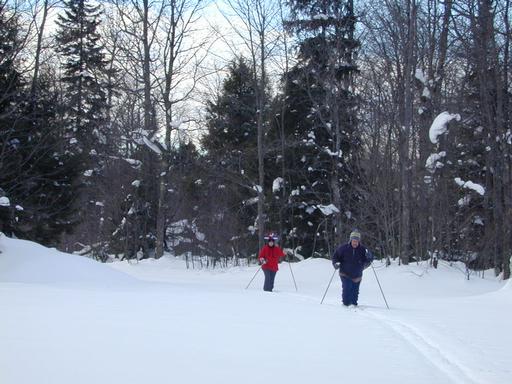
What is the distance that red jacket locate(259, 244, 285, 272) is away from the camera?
55.0 feet

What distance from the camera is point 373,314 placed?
10703 millimetres

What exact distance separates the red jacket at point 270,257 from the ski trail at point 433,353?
744 centimetres

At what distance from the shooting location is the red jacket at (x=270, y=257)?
1675 cm

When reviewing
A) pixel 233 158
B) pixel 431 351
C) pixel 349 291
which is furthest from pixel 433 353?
pixel 233 158

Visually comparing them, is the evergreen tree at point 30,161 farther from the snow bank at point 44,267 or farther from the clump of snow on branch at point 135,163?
the clump of snow on branch at point 135,163

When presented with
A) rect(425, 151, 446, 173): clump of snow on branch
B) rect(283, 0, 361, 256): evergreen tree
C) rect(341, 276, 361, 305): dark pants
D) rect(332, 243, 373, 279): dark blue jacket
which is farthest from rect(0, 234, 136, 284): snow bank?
rect(283, 0, 361, 256): evergreen tree

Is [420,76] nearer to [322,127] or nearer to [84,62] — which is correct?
[322,127]

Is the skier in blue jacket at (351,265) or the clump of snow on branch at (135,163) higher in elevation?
the clump of snow on branch at (135,163)

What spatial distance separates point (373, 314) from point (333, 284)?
27.5ft

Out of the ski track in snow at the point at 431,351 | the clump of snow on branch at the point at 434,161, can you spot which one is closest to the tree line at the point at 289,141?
the clump of snow on branch at the point at 434,161

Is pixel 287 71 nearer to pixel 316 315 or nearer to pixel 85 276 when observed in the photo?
pixel 85 276

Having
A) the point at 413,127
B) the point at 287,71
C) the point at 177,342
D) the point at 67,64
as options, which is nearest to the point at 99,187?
the point at 67,64

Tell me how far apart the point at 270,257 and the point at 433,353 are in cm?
1045

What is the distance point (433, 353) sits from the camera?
21.6 ft
